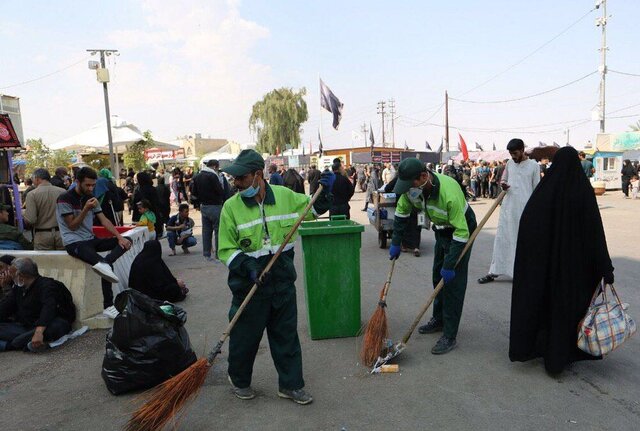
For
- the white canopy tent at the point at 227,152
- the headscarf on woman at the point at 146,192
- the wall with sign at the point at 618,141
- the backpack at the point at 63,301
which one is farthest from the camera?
the white canopy tent at the point at 227,152

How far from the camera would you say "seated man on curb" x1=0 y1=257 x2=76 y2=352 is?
4867 millimetres

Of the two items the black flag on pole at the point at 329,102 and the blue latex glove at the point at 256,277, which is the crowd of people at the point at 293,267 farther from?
the black flag on pole at the point at 329,102

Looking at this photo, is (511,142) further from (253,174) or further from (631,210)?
(631,210)

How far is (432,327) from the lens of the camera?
4.89 metres

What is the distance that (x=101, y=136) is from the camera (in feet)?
57.1

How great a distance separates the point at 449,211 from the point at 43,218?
5202mm

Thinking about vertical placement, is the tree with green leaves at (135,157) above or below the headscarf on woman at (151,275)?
above

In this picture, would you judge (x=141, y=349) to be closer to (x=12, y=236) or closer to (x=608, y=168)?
(x=12, y=236)

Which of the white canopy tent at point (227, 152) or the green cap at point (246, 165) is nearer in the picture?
the green cap at point (246, 165)

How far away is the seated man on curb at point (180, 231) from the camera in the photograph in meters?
9.83

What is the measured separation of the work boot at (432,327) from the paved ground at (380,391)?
105 millimetres

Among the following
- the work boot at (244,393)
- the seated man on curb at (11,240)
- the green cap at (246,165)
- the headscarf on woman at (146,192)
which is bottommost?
the work boot at (244,393)

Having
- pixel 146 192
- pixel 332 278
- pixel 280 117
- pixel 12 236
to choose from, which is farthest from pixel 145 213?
pixel 280 117

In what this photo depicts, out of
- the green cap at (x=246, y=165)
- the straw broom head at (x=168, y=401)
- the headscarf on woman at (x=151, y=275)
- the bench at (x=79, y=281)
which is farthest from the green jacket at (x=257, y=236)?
the headscarf on woman at (x=151, y=275)
